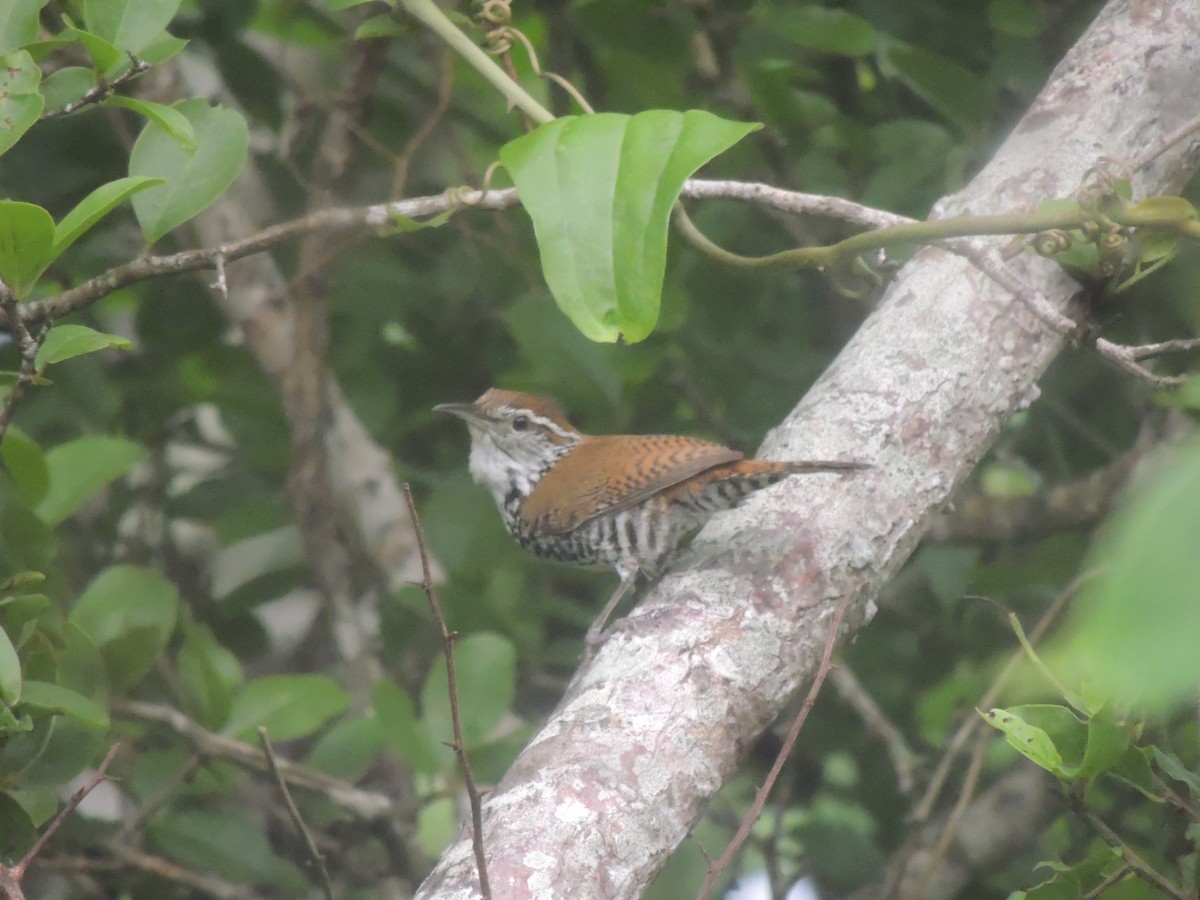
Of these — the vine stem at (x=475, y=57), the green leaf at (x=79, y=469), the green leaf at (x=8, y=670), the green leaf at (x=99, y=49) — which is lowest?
the green leaf at (x=79, y=469)

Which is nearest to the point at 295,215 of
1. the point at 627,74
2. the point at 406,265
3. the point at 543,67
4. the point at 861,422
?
the point at 406,265

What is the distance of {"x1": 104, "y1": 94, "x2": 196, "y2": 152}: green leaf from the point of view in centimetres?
218

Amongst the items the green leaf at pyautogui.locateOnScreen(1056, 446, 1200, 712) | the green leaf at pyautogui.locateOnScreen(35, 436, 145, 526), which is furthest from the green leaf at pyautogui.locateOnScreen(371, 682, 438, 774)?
the green leaf at pyautogui.locateOnScreen(1056, 446, 1200, 712)

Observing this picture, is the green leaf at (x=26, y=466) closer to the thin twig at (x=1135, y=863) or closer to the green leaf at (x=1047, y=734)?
the green leaf at (x=1047, y=734)

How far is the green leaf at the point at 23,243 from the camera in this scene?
6.58 feet

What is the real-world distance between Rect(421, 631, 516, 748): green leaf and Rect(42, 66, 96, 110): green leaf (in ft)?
5.55

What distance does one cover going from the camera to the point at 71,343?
210 centimetres

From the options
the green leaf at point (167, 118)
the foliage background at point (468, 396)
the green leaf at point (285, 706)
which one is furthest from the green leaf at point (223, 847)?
the green leaf at point (167, 118)

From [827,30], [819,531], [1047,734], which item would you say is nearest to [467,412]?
[827,30]

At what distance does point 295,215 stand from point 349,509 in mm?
1173

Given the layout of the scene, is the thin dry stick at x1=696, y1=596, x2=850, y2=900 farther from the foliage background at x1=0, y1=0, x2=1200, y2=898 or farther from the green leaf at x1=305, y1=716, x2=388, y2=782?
the green leaf at x1=305, y1=716, x2=388, y2=782

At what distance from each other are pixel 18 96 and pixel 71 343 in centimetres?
42

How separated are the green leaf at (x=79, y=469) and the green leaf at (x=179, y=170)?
2.84ft

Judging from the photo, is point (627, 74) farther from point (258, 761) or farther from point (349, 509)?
point (258, 761)
